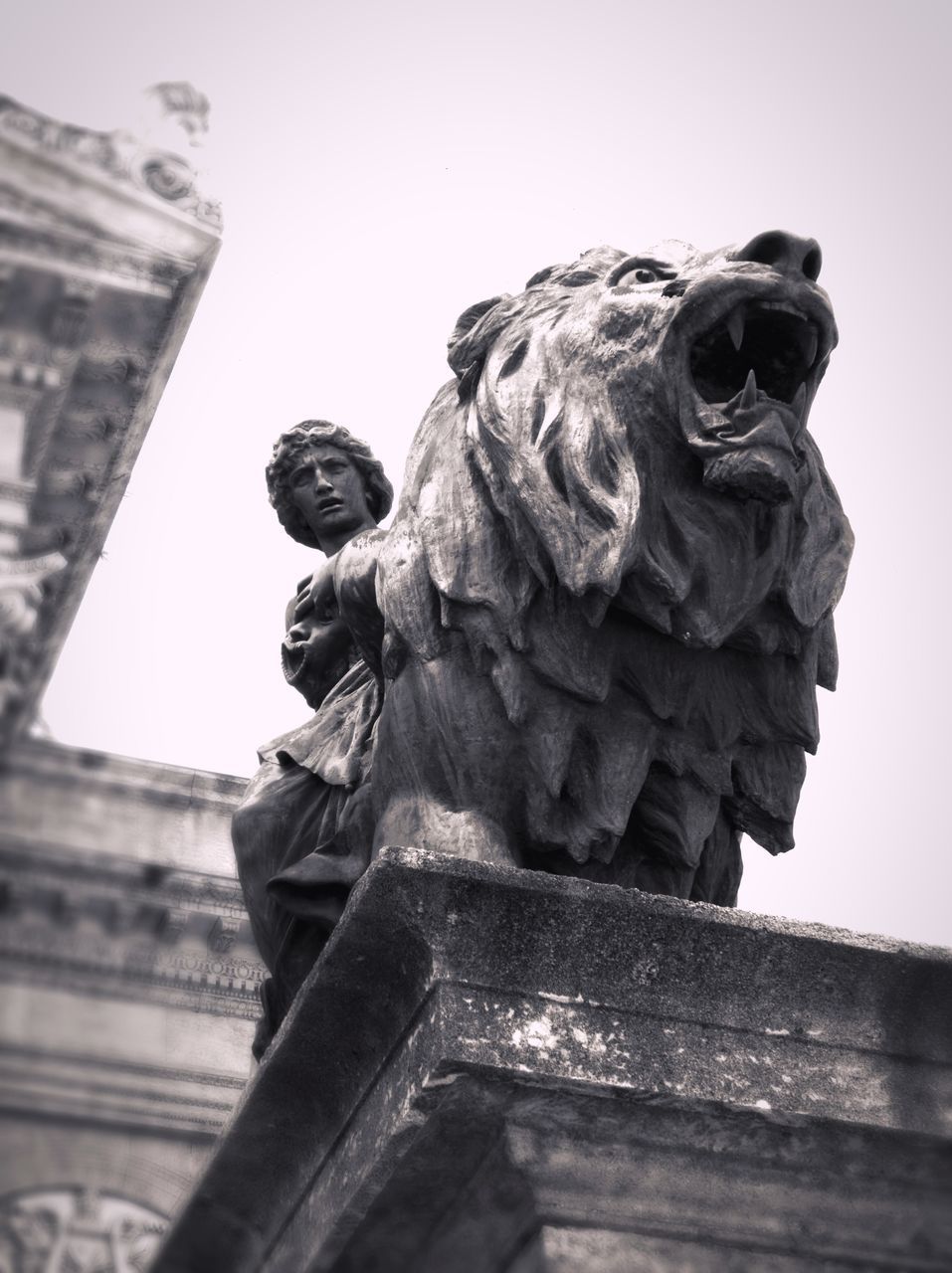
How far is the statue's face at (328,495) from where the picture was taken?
3982 mm

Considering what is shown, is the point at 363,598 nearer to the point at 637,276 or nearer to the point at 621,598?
the point at 621,598

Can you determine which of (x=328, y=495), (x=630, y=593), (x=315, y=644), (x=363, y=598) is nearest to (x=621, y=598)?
(x=630, y=593)

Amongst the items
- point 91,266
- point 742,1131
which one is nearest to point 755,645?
point 742,1131

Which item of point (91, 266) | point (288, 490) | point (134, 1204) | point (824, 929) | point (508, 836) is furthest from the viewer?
point (91, 266)

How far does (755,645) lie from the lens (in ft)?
10.1

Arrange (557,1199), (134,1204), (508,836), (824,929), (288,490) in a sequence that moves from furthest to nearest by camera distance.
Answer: (134,1204) → (288,490) → (508,836) → (824,929) → (557,1199)

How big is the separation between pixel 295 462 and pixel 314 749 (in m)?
0.76

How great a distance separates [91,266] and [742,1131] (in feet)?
60.7

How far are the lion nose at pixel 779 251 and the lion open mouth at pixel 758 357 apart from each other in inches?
3.1

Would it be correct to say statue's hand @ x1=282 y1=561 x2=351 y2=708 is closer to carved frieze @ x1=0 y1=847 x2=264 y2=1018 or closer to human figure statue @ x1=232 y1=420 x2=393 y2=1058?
human figure statue @ x1=232 y1=420 x2=393 y2=1058

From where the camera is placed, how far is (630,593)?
298 centimetres

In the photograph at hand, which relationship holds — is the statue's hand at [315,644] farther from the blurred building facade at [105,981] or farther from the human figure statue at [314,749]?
the blurred building facade at [105,981]

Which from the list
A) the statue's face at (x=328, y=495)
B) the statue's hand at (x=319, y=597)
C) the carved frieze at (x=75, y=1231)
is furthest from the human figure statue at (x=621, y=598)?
the carved frieze at (x=75, y=1231)

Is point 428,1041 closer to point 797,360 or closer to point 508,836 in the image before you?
point 508,836
